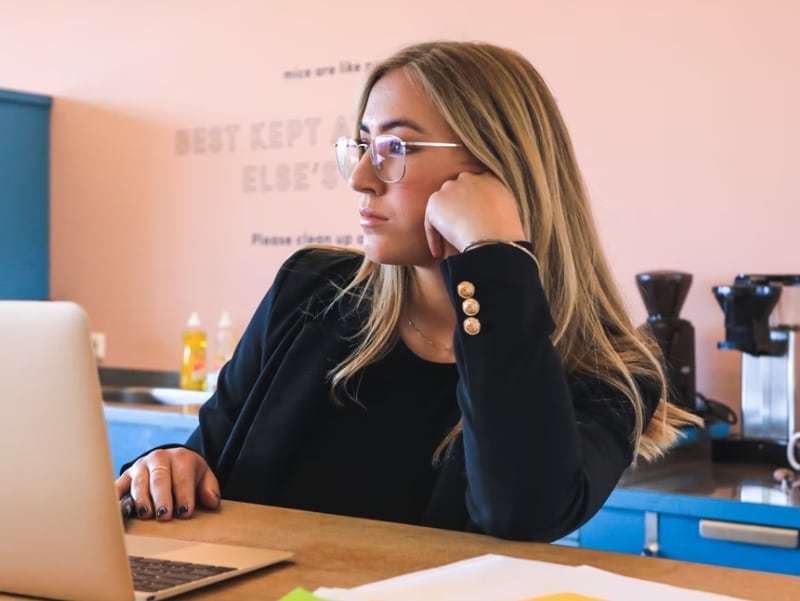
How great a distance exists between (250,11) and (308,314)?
2.23m

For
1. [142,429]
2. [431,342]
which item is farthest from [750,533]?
[142,429]

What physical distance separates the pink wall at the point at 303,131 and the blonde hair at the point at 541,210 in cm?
126

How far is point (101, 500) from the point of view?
0.81 meters

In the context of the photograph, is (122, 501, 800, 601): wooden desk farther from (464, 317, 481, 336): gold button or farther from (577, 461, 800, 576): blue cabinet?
(577, 461, 800, 576): blue cabinet

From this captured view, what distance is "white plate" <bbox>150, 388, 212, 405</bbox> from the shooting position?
345 centimetres

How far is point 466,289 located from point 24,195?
316cm

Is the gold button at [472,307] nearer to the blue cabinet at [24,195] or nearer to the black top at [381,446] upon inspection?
the black top at [381,446]

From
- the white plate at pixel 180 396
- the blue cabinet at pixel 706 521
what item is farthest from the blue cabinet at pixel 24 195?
the blue cabinet at pixel 706 521

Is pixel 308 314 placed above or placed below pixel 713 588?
above

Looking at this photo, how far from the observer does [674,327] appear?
8.39 feet

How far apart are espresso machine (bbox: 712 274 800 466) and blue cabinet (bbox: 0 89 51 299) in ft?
8.45

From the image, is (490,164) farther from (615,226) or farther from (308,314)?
(615,226)


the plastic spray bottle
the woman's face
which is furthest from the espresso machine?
the plastic spray bottle

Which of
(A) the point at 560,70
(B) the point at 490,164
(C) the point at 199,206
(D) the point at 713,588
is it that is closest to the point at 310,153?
(C) the point at 199,206
